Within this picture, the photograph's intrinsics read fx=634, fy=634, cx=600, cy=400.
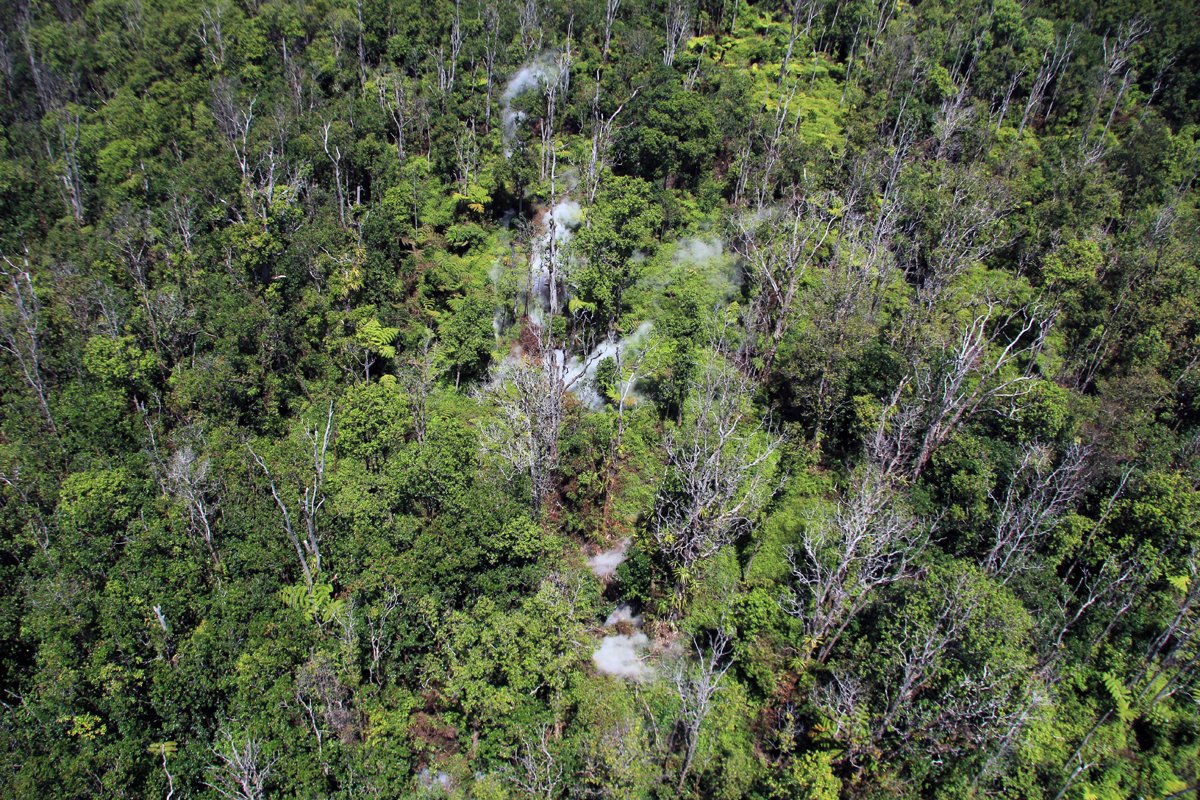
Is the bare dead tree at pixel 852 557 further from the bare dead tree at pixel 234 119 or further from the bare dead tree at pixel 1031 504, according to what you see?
the bare dead tree at pixel 234 119

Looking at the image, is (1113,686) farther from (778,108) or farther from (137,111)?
(137,111)

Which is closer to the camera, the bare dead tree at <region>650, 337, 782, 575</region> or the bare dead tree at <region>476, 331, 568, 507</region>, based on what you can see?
the bare dead tree at <region>650, 337, 782, 575</region>

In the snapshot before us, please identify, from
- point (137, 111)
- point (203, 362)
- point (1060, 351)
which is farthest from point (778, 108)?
point (137, 111)

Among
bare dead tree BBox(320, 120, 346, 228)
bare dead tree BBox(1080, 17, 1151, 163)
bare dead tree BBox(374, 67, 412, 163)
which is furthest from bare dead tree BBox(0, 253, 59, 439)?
bare dead tree BBox(1080, 17, 1151, 163)

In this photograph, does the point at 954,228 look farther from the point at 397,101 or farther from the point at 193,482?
the point at 193,482

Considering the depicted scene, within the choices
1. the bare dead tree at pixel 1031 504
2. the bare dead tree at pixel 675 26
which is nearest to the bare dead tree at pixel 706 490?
the bare dead tree at pixel 1031 504

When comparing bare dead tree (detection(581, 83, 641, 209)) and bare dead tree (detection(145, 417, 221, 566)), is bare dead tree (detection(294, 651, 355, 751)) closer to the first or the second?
bare dead tree (detection(145, 417, 221, 566))
